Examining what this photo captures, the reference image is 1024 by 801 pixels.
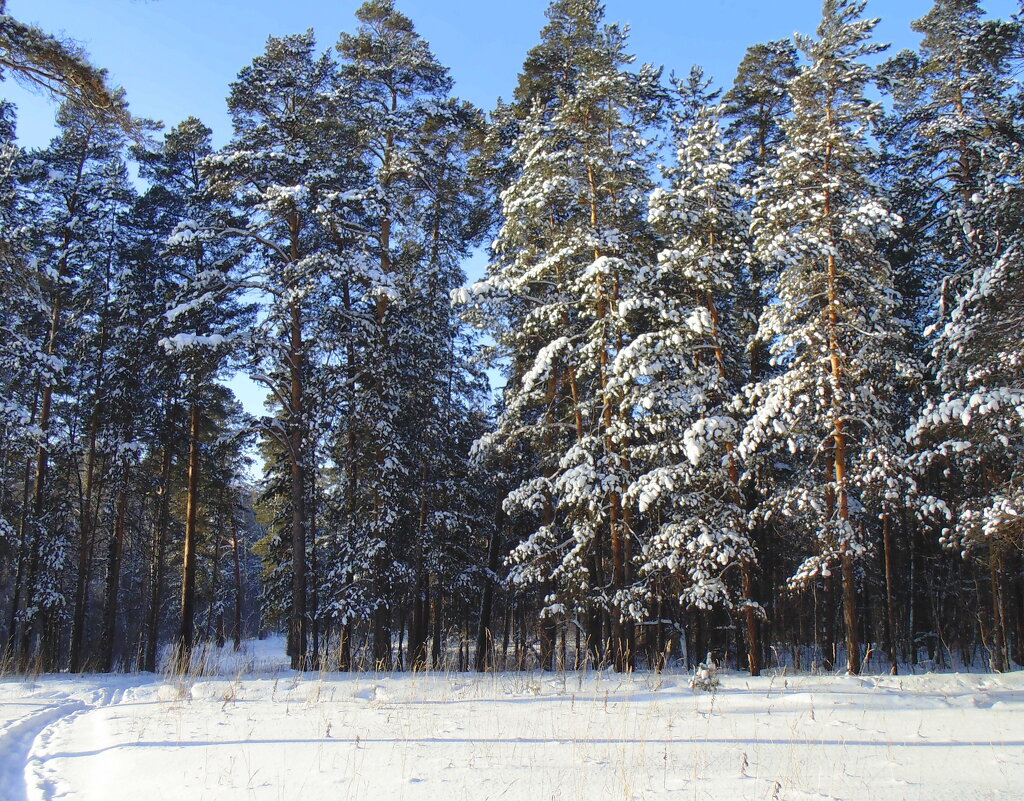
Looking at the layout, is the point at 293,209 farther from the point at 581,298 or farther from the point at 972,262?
the point at 972,262

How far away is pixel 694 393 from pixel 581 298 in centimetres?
355

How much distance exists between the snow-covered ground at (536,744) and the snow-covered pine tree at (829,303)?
3637 mm

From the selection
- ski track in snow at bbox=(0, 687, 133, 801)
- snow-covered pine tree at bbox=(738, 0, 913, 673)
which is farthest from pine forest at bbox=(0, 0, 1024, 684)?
ski track in snow at bbox=(0, 687, 133, 801)

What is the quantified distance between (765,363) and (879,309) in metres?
4.23

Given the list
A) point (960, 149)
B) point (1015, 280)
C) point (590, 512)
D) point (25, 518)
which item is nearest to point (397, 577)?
point (590, 512)

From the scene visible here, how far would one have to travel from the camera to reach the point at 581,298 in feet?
50.2

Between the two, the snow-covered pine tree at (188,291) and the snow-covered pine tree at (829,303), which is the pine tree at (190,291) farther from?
the snow-covered pine tree at (829,303)

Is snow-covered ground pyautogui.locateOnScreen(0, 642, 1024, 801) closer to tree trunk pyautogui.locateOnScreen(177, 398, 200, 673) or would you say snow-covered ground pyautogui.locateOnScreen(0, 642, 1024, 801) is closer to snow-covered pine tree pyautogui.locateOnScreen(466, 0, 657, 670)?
snow-covered pine tree pyautogui.locateOnScreen(466, 0, 657, 670)

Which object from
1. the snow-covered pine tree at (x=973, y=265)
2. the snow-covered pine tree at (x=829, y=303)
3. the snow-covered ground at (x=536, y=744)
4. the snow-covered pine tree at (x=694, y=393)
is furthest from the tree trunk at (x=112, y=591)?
the snow-covered pine tree at (x=973, y=265)

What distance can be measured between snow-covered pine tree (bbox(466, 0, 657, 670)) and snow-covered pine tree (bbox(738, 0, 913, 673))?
3.20m

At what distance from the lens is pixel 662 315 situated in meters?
13.8

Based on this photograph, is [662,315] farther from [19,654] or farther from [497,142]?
[19,654]

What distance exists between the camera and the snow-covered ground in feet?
16.6

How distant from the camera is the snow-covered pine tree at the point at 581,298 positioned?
1442 cm
